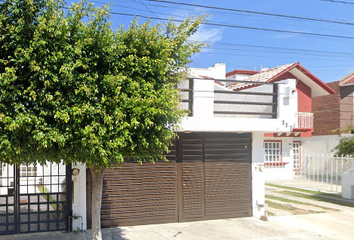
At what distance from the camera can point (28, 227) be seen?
873 cm

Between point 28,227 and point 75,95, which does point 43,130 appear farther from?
point 28,227

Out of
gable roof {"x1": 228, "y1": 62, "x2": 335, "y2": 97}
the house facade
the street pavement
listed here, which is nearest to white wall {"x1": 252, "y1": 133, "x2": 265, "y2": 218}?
the house facade

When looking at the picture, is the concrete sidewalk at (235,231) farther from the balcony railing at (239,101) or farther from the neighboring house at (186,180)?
the balcony railing at (239,101)

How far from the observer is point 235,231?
→ 30.9 ft

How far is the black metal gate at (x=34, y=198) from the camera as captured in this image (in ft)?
28.0

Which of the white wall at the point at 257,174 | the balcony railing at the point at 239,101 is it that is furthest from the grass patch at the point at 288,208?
the balcony railing at the point at 239,101

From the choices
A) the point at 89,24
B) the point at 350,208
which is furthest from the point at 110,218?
the point at 350,208

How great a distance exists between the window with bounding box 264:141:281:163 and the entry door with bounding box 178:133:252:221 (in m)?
11.5

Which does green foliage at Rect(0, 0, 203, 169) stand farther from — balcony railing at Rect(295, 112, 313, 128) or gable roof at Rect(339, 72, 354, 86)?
gable roof at Rect(339, 72, 354, 86)

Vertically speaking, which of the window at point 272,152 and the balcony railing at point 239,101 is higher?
the balcony railing at point 239,101

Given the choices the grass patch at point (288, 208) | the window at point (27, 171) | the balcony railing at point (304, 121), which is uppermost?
the balcony railing at point (304, 121)

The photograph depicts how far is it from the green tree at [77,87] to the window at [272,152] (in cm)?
1657

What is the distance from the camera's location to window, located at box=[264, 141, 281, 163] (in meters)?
22.0

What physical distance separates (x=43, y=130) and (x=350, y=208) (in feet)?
37.0
